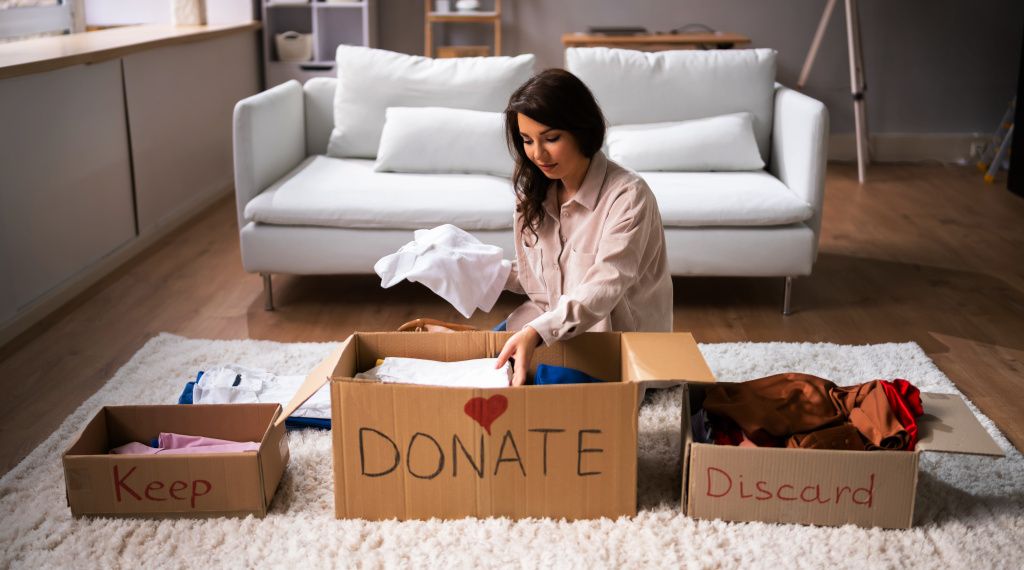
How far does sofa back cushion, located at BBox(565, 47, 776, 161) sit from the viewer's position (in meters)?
3.48

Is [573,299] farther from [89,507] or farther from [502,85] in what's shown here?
[502,85]

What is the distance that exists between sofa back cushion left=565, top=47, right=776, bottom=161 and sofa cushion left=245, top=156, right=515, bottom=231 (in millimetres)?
642

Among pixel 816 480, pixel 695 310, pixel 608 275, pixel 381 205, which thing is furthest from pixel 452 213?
pixel 816 480

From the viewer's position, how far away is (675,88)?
3.49m

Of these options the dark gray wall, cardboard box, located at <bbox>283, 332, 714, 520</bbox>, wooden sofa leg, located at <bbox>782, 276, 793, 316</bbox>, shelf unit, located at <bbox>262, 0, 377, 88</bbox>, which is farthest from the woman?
the dark gray wall

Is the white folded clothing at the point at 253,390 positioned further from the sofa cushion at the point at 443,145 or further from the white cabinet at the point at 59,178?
the sofa cushion at the point at 443,145

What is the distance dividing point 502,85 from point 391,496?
203cm

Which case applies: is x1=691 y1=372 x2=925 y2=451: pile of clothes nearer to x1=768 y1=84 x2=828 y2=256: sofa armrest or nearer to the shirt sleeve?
the shirt sleeve

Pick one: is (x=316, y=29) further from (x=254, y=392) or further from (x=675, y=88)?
(x=254, y=392)

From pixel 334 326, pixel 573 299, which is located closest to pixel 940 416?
pixel 573 299

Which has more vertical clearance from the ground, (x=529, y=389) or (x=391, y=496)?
(x=529, y=389)

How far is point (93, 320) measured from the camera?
9.82 ft

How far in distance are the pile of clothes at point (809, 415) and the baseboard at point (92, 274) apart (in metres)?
2.05

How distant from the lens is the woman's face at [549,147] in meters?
1.83
